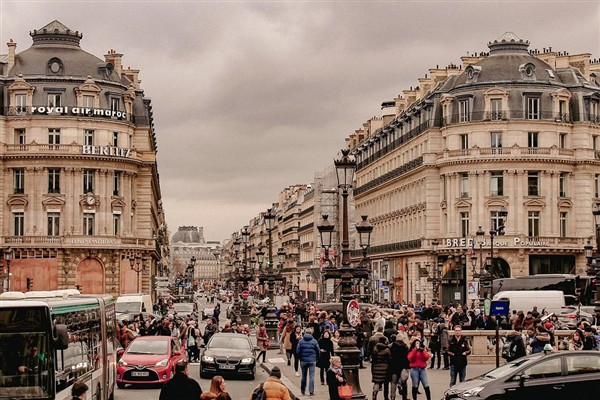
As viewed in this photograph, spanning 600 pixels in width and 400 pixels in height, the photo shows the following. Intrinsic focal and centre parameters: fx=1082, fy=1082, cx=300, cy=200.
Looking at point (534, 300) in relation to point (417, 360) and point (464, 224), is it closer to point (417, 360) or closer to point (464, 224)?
point (464, 224)

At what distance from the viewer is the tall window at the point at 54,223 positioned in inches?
3123

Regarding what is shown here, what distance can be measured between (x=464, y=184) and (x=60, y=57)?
31.5 meters

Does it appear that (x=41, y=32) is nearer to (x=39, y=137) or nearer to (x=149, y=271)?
(x=39, y=137)

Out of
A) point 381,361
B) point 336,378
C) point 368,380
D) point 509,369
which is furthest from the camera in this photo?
point 368,380

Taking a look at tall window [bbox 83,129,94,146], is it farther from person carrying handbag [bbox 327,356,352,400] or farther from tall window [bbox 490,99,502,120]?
person carrying handbag [bbox 327,356,352,400]

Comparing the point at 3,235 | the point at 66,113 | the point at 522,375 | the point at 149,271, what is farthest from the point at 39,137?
the point at 522,375

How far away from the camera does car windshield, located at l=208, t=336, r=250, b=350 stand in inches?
1259

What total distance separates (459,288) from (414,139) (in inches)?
532

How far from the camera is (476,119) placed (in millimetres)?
77188

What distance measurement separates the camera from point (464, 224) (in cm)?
7806

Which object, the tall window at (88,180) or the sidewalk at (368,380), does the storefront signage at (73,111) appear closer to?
the tall window at (88,180)

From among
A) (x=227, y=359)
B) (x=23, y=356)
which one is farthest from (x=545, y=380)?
(x=227, y=359)

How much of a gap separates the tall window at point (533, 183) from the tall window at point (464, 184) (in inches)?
171

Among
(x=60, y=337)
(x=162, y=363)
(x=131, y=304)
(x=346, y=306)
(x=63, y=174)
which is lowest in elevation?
(x=162, y=363)
